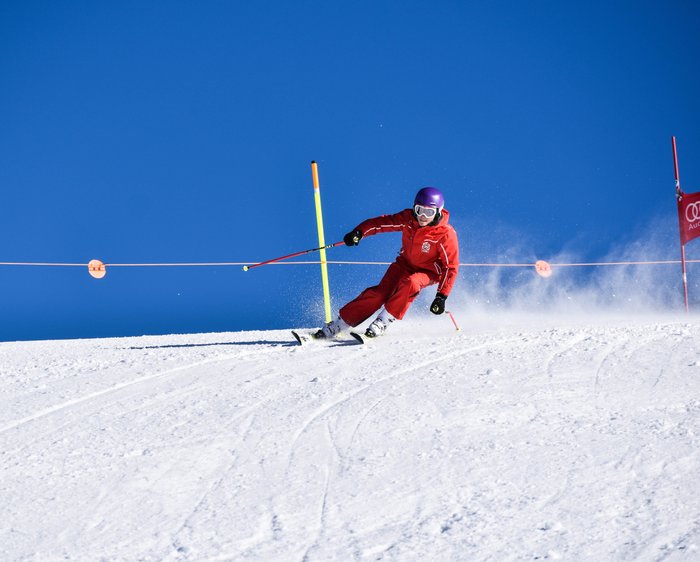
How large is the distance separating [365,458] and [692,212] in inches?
283

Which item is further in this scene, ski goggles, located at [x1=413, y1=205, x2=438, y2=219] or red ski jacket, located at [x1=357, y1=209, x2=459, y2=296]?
red ski jacket, located at [x1=357, y1=209, x2=459, y2=296]

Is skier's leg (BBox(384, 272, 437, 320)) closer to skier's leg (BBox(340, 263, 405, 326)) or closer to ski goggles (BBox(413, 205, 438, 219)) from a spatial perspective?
skier's leg (BBox(340, 263, 405, 326))

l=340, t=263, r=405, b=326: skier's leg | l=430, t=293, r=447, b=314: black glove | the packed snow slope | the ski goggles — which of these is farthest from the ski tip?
the ski goggles

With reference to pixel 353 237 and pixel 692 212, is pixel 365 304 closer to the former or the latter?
pixel 353 237

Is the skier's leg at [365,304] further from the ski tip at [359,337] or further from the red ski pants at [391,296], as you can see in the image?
the ski tip at [359,337]

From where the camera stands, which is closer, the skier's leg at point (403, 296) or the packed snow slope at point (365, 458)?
the packed snow slope at point (365, 458)

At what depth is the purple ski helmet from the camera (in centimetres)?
620

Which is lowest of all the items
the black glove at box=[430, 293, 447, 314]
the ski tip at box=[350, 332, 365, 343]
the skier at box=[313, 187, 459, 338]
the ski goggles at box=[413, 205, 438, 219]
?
the ski tip at box=[350, 332, 365, 343]

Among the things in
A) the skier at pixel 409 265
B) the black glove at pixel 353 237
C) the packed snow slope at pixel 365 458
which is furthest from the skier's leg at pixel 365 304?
the packed snow slope at pixel 365 458

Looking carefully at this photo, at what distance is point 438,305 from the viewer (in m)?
6.27

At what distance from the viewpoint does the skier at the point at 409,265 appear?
627 cm

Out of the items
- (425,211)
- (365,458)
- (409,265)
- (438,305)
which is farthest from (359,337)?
(365,458)

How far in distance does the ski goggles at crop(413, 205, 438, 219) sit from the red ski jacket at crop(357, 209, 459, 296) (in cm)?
13

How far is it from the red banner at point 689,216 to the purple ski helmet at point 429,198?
13.3ft
